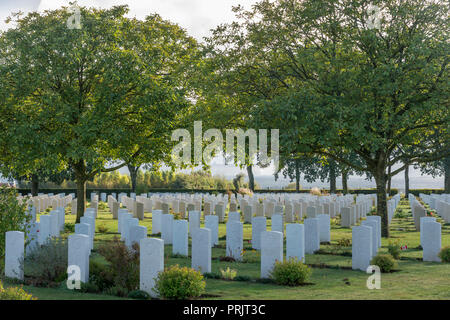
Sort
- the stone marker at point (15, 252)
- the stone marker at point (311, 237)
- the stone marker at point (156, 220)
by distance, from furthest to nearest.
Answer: the stone marker at point (156, 220)
the stone marker at point (311, 237)
the stone marker at point (15, 252)

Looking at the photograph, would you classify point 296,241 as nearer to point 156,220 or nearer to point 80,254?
point 80,254

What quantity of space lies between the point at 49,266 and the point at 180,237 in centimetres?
Answer: 403

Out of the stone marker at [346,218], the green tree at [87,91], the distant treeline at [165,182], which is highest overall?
the green tree at [87,91]

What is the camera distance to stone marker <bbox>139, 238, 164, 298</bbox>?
852 cm

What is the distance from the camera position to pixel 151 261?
8.55m

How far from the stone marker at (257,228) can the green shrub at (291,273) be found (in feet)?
14.2

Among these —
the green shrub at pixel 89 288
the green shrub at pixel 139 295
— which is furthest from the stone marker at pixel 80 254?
the green shrub at pixel 139 295

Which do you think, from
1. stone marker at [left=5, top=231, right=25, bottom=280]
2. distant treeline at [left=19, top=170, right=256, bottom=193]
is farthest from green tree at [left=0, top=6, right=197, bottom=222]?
distant treeline at [left=19, top=170, right=256, bottom=193]

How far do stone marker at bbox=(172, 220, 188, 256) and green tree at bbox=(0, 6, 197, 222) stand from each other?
685 centimetres

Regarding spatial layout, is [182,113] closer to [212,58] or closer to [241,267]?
[212,58]

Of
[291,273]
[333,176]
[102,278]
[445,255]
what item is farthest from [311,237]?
[333,176]

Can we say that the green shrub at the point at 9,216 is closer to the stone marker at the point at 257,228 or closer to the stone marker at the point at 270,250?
the stone marker at the point at 270,250

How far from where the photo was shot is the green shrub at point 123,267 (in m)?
8.99

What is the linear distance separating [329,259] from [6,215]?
8.00 meters
